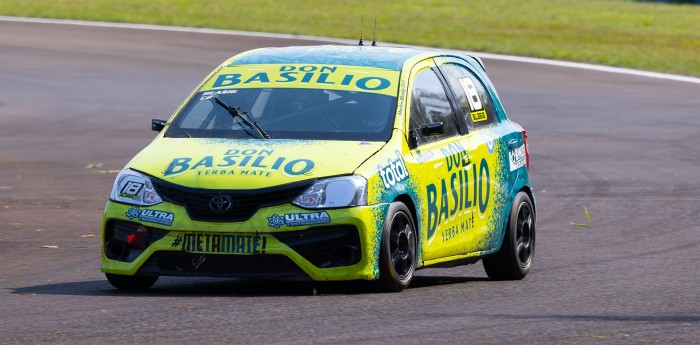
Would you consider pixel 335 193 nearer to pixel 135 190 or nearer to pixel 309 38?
pixel 135 190

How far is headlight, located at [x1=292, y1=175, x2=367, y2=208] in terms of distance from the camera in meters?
8.60

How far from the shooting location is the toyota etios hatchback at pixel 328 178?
8625 millimetres

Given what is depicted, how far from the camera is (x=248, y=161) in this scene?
8.78 metres

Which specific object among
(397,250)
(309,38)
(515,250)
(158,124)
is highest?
(158,124)

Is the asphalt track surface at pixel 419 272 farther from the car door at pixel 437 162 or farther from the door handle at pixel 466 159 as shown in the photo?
the door handle at pixel 466 159

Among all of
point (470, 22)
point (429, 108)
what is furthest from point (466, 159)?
point (470, 22)

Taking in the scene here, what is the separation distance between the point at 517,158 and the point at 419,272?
3.34 feet

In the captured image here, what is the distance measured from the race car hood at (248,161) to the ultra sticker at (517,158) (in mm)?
1731

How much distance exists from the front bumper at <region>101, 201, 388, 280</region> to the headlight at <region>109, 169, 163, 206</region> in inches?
1.9

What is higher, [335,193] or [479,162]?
[335,193]

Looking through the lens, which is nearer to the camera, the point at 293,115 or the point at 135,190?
the point at 135,190

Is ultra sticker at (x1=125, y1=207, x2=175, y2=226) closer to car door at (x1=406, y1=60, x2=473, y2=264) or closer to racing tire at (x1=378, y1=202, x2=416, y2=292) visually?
racing tire at (x1=378, y1=202, x2=416, y2=292)

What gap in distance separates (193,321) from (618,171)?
36.2ft

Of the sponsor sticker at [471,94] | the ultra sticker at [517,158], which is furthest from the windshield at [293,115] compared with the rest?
the ultra sticker at [517,158]
